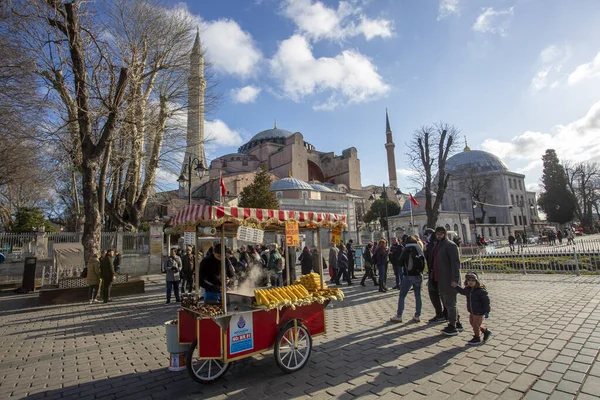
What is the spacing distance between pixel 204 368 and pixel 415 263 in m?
4.31

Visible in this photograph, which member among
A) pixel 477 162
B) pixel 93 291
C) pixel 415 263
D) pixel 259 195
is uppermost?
pixel 477 162

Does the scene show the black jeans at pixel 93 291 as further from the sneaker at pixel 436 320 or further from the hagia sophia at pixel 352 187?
the hagia sophia at pixel 352 187

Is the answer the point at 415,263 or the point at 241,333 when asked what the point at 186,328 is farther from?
the point at 415,263

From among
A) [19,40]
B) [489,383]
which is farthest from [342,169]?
[489,383]

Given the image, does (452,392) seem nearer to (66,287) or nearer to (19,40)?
(66,287)

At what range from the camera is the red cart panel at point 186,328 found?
4.20 meters

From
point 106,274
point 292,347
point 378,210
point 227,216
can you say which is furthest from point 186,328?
point 378,210

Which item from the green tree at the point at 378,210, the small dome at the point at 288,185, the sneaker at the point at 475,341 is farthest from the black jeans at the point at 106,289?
the green tree at the point at 378,210

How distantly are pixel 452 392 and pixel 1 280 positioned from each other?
1973cm

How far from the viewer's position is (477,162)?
197 ft

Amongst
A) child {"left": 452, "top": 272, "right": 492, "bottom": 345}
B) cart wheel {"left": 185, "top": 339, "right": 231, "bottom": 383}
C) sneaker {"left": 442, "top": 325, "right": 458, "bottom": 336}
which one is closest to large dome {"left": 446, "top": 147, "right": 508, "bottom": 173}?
sneaker {"left": 442, "top": 325, "right": 458, "bottom": 336}

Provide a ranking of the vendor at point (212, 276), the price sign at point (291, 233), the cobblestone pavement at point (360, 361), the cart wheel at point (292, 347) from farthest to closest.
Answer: the price sign at point (291, 233) < the vendor at point (212, 276) < the cart wheel at point (292, 347) < the cobblestone pavement at point (360, 361)

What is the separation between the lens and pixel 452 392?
3.46 metres

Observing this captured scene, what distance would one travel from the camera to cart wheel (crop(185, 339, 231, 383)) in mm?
3812
